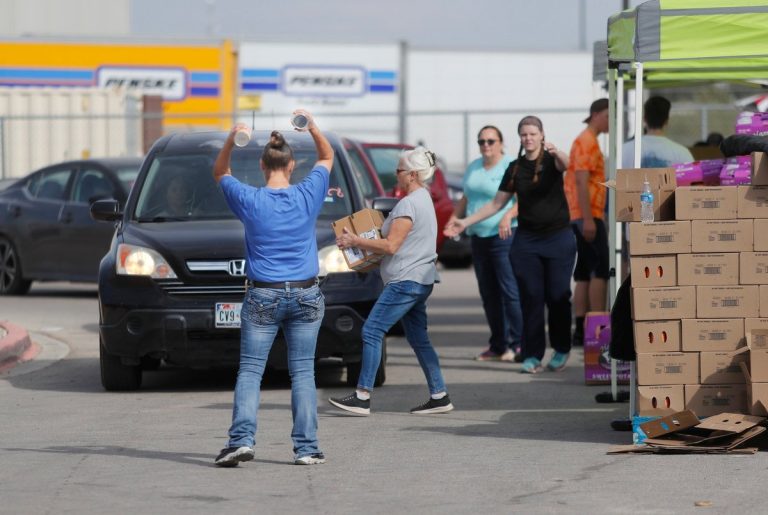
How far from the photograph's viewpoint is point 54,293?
19.8 metres

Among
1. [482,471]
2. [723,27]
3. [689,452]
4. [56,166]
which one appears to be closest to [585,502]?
[482,471]

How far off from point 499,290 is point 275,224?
4990 mm

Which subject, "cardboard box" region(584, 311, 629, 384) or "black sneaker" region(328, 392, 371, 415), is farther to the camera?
"cardboard box" region(584, 311, 629, 384)

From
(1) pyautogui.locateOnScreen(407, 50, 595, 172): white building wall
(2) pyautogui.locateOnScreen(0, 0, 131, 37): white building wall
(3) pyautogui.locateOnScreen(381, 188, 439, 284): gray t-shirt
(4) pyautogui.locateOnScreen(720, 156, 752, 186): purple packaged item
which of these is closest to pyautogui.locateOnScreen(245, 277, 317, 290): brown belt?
(3) pyautogui.locateOnScreen(381, 188, 439, 284): gray t-shirt

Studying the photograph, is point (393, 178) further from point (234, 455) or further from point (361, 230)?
point (234, 455)

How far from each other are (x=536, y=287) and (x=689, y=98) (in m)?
46.8

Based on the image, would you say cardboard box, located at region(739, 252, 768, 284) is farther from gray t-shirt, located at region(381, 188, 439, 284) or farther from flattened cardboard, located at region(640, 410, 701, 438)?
gray t-shirt, located at region(381, 188, 439, 284)

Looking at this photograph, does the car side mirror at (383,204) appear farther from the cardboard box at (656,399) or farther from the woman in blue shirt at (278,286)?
the cardboard box at (656,399)

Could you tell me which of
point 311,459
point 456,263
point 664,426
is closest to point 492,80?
point 456,263

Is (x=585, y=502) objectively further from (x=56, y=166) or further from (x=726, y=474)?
(x=56, y=166)

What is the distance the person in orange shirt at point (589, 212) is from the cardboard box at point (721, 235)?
3.88 m

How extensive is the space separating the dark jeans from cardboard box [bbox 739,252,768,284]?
3223 millimetres

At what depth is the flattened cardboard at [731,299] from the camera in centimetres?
824

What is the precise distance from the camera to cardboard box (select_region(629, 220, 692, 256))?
27.2 ft
